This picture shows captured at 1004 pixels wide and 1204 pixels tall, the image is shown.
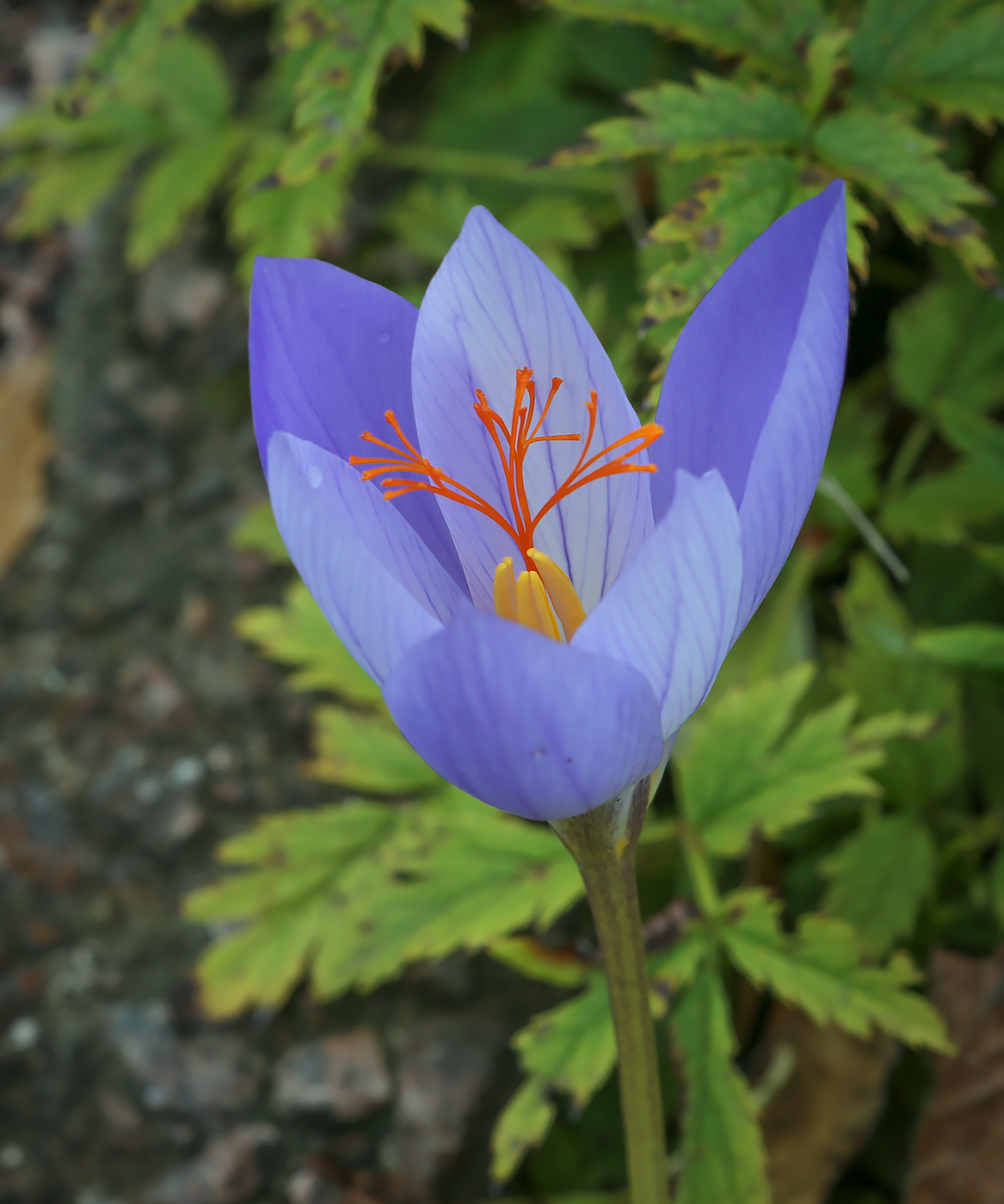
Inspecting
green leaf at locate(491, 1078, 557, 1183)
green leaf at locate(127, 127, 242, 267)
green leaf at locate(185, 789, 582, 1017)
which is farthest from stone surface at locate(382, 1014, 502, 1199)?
green leaf at locate(127, 127, 242, 267)

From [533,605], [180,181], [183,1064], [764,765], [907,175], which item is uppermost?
[180,181]

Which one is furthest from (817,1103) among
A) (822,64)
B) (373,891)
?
(822,64)

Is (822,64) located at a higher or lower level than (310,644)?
higher

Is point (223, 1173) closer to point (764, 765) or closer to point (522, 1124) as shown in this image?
point (522, 1124)

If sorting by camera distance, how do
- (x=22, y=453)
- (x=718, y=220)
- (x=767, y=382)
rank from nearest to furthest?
(x=767, y=382) < (x=718, y=220) < (x=22, y=453)

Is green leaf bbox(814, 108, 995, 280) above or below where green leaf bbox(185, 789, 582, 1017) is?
above

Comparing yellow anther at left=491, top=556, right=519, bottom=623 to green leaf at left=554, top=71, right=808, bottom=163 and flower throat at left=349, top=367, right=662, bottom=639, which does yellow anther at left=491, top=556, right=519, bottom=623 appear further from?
green leaf at left=554, top=71, right=808, bottom=163

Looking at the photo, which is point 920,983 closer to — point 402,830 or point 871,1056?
point 871,1056
